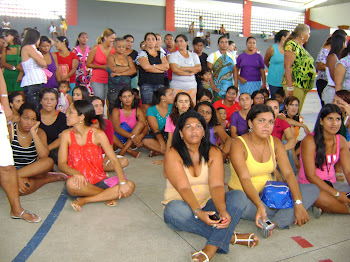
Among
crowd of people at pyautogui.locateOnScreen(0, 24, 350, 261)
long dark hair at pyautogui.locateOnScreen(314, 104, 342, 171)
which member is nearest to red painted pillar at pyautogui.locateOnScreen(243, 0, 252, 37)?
crowd of people at pyautogui.locateOnScreen(0, 24, 350, 261)

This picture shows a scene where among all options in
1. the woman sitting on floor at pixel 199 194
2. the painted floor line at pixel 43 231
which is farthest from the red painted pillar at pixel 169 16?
the woman sitting on floor at pixel 199 194

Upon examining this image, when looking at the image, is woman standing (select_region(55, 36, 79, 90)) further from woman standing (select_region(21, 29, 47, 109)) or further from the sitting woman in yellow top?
the sitting woman in yellow top

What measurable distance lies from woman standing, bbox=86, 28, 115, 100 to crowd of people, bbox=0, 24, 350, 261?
0.06ft

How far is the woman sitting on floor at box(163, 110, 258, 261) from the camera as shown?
238 centimetres

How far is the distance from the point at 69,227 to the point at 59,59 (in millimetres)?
4427

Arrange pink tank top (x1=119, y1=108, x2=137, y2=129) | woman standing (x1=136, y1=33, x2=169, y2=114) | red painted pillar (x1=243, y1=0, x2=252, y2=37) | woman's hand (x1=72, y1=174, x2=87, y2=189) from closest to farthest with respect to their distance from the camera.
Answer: woman's hand (x1=72, y1=174, x2=87, y2=189) < pink tank top (x1=119, y1=108, x2=137, y2=129) < woman standing (x1=136, y1=33, x2=169, y2=114) < red painted pillar (x1=243, y1=0, x2=252, y2=37)

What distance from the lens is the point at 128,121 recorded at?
5238 millimetres

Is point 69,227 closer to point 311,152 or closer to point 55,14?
point 311,152

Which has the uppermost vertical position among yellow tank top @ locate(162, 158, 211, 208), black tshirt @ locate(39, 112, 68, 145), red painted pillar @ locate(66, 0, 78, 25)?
red painted pillar @ locate(66, 0, 78, 25)

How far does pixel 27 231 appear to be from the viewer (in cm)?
272

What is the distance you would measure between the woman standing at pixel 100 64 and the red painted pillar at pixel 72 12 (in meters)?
13.7

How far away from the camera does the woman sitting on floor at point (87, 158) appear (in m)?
3.22

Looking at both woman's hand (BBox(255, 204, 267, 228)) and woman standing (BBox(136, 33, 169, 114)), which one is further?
woman standing (BBox(136, 33, 169, 114))

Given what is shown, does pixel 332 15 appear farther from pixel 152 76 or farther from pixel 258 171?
pixel 258 171
